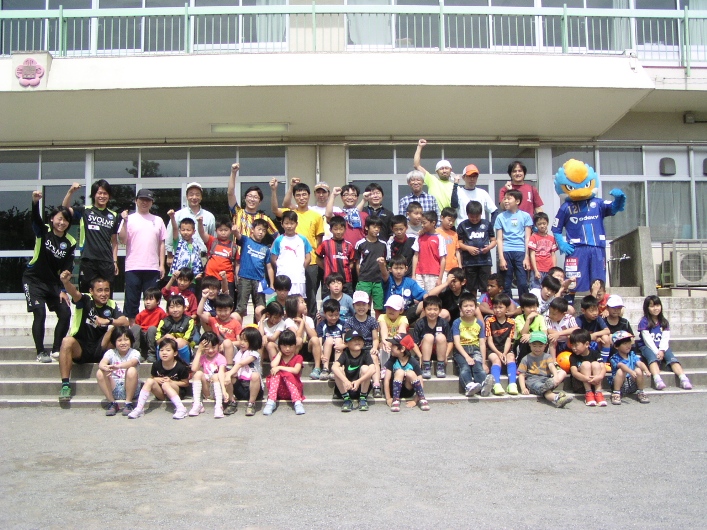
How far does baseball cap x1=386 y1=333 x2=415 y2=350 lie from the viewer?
6.91 m

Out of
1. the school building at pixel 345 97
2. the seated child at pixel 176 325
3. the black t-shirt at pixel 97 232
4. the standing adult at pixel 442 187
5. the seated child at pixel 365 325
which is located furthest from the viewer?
the school building at pixel 345 97

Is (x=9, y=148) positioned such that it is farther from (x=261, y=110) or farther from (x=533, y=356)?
(x=533, y=356)

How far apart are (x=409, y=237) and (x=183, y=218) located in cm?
283

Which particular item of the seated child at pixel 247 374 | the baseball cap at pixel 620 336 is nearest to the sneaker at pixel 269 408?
the seated child at pixel 247 374

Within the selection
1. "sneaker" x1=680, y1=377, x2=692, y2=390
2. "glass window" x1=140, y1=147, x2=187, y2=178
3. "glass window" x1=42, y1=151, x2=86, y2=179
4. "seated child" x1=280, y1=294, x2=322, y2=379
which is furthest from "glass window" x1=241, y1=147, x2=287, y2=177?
"sneaker" x1=680, y1=377, x2=692, y2=390

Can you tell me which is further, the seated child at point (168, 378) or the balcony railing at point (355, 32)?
the balcony railing at point (355, 32)

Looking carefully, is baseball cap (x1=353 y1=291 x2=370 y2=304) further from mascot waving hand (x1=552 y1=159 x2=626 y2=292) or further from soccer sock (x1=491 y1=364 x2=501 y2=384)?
mascot waving hand (x1=552 y1=159 x2=626 y2=292)

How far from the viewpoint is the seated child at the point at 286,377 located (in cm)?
660

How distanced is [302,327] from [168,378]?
1511 millimetres

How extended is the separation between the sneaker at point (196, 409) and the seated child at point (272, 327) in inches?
35.5

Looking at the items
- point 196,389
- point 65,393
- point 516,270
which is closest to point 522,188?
point 516,270

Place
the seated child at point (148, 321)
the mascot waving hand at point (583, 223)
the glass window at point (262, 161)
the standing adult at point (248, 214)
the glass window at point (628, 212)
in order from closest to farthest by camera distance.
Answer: the seated child at point (148, 321), the standing adult at point (248, 214), the mascot waving hand at point (583, 223), the glass window at point (262, 161), the glass window at point (628, 212)

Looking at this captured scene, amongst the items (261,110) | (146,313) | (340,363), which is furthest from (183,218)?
(261,110)

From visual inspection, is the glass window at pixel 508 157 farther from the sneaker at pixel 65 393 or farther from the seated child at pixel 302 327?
the sneaker at pixel 65 393
